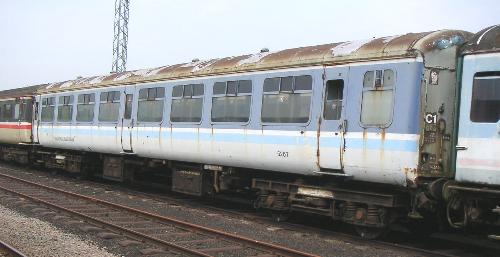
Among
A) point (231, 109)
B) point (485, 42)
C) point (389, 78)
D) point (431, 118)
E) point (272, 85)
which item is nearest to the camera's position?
point (485, 42)

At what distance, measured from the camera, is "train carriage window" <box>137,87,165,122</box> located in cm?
1367

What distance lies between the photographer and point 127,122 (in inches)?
587

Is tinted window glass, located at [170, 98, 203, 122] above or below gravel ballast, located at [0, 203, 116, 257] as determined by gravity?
above

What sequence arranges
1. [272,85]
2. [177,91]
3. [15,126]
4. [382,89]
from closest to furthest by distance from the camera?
[382,89] < [272,85] < [177,91] < [15,126]

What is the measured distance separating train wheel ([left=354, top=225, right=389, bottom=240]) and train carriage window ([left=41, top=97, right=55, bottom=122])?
1314 cm

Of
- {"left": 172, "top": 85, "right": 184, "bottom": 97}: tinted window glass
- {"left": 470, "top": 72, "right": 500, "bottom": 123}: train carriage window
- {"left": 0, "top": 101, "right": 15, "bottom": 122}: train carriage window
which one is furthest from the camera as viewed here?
{"left": 0, "top": 101, "right": 15, "bottom": 122}: train carriage window

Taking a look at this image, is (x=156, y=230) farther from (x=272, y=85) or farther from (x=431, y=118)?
(x=431, y=118)

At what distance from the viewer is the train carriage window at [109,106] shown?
15.5 metres

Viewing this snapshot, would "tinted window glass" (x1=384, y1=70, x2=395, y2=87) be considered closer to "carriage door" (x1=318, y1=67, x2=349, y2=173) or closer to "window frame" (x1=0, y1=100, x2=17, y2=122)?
"carriage door" (x1=318, y1=67, x2=349, y2=173)

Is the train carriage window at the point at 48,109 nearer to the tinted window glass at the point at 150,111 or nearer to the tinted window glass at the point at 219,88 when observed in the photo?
the tinted window glass at the point at 150,111

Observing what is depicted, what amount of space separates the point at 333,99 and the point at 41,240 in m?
5.32

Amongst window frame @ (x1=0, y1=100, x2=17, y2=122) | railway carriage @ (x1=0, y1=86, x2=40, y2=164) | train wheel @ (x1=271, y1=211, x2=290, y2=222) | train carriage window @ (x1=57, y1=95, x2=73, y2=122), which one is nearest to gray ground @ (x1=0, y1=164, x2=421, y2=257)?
train wheel @ (x1=271, y1=211, x2=290, y2=222)

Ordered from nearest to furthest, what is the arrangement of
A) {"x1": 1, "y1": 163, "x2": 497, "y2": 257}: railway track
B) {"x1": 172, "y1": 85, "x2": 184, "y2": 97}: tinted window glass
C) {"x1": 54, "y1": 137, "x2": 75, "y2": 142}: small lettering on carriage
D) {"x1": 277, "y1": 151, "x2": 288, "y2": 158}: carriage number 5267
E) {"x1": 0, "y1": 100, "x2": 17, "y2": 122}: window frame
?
{"x1": 1, "y1": 163, "x2": 497, "y2": 257}: railway track → {"x1": 277, "y1": 151, "x2": 288, "y2": 158}: carriage number 5267 → {"x1": 172, "y1": 85, "x2": 184, "y2": 97}: tinted window glass → {"x1": 54, "y1": 137, "x2": 75, "y2": 142}: small lettering on carriage → {"x1": 0, "y1": 100, "x2": 17, "y2": 122}: window frame

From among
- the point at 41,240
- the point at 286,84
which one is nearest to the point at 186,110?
the point at 286,84
